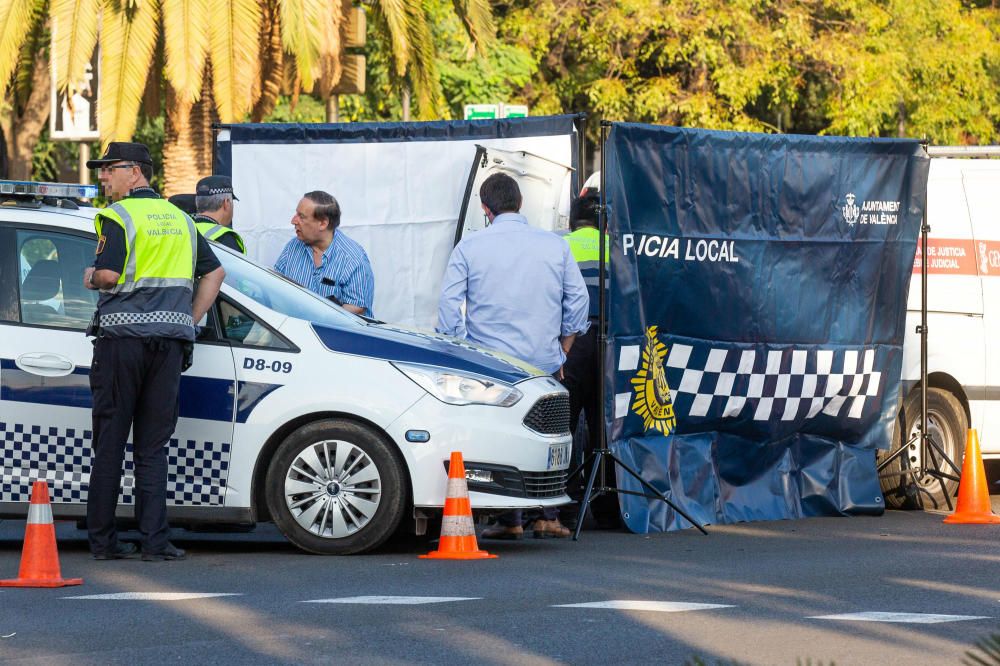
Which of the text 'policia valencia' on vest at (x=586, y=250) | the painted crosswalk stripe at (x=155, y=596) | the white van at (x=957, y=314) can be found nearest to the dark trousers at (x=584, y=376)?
the text 'policia valencia' on vest at (x=586, y=250)

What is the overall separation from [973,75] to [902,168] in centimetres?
1907

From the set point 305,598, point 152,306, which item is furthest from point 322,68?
point 305,598

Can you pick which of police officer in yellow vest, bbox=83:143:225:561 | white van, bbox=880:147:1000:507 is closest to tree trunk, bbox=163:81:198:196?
white van, bbox=880:147:1000:507

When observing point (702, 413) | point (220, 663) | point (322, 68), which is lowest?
point (220, 663)

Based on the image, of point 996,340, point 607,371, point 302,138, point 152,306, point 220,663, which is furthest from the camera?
point 996,340

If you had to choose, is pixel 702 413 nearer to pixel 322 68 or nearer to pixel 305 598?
pixel 305 598

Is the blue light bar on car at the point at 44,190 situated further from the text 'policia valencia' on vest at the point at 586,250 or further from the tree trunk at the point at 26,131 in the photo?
the tree trunk at the point at 26,131

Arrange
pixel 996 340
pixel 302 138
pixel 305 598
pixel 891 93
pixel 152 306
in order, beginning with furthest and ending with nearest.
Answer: pixel 891 93 < pixel 996 340 < pixel 302 138 < pixel 152 306 < pixel 305 598

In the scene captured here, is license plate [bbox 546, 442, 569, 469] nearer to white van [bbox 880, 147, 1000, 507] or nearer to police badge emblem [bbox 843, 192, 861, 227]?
police badge emblem [bbox 843, 192, 861, 227]

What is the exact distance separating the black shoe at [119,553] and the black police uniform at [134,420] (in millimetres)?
27

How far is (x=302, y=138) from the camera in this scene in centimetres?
1036

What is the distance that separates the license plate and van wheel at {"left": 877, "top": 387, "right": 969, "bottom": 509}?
3.07 metres

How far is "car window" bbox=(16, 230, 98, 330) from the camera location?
792 cm

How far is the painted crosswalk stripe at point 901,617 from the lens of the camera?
6.14 m
